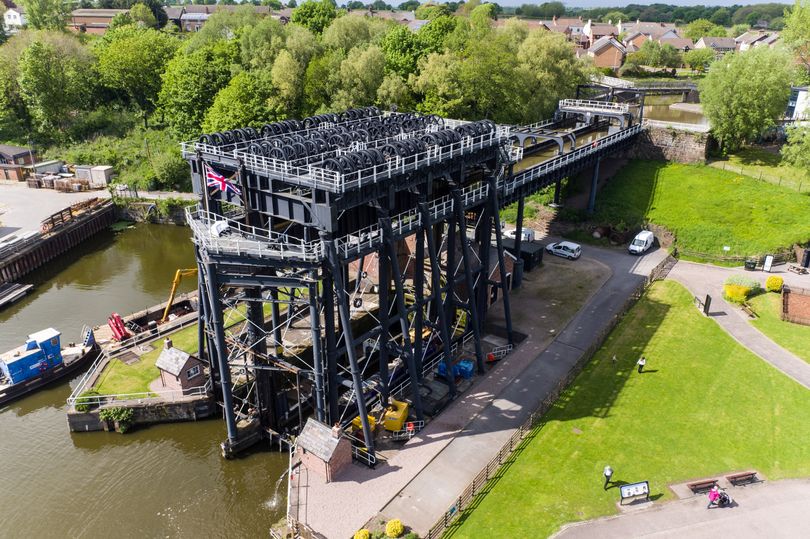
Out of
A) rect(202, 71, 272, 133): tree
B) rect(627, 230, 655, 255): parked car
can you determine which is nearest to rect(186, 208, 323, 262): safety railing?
rect(627, 230, 655, 255): parked car

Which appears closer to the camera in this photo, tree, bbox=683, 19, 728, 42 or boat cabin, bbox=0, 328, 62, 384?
boat cabin, bbox=0, 328, 62, 384

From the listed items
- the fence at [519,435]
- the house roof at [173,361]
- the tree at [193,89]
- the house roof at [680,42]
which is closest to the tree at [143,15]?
the tree at [193,89]

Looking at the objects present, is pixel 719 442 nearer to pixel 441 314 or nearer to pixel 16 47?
pixel 441 314

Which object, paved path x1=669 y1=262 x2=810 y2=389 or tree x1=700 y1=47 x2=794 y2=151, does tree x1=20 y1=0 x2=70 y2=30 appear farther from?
paved path x1=669 y1=262 x2=810 y2=389

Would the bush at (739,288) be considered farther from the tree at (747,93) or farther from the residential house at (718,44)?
the residential house at (718,44)

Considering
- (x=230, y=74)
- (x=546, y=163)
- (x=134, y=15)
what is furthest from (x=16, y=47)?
(x=546, y=163)

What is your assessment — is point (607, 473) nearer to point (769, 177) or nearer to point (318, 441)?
point (318, 441)
